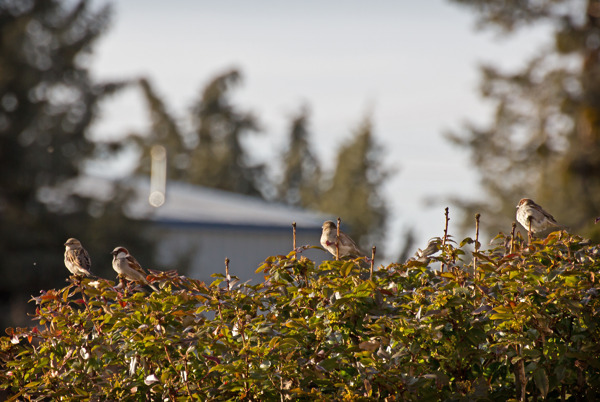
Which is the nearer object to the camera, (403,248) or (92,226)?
(92,226)

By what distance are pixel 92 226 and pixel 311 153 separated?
1153 inches

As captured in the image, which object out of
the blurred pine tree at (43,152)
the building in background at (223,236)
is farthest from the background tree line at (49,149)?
the building in background at (223,236)

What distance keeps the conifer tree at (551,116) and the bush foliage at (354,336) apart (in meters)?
22.4

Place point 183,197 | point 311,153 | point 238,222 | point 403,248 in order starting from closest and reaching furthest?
point 238,222
point 183,197
point 403,248
point 311,153

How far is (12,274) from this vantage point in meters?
19.6

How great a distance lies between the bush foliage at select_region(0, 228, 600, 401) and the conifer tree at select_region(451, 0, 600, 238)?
881 inches

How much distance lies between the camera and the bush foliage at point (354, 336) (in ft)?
11.8

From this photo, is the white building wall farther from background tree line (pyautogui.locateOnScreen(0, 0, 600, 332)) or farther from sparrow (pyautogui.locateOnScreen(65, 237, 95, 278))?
sparrow (pyautogui.locateOnScreen(65, 237, 95, 278))

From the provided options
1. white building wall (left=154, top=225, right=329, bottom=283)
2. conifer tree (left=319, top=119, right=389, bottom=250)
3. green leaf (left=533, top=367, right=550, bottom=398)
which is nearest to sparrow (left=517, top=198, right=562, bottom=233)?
green leaf (left=533, top=367, right=550, bottom=398)

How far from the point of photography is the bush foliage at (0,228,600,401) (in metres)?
3.60

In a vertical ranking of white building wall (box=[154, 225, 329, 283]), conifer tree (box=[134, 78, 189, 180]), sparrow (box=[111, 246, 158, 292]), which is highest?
conifer tree (box=[134, 78, 189, 180])

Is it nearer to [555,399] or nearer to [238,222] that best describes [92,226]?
[238,222]

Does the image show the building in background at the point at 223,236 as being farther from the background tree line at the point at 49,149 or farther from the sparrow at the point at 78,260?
→ the sparrow at the point at 78,260

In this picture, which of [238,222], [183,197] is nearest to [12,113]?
[238,222]
